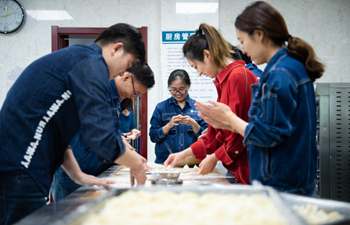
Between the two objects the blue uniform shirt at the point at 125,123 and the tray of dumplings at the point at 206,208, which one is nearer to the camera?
the tray of dumplings at the point at 206,208

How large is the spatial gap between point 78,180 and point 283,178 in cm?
94

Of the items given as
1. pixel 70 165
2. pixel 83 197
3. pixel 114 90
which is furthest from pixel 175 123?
pixel 83 197

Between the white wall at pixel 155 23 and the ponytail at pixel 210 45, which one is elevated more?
the white wall at pixel 155 23

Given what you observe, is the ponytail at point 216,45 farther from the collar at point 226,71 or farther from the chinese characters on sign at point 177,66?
the chinese characters on sign at point 177,66

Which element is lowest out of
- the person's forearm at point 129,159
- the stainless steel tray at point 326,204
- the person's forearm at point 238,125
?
the stainless steel tray at point 326,204

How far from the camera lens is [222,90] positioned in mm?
2240

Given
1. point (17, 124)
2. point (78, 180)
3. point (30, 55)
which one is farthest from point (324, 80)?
point (17, 124)

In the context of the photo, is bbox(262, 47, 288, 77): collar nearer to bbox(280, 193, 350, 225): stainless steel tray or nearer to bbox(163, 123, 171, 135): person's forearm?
bbox(280, 193, 350, 225): stainless steel tray

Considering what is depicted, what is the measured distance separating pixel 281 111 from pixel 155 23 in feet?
12.1

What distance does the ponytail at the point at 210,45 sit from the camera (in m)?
2.27

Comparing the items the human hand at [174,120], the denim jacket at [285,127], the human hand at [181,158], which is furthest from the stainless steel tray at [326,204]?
the human hand at [174,120]

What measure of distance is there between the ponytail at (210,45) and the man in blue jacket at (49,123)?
30.2 inches

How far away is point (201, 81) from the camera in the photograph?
487cm

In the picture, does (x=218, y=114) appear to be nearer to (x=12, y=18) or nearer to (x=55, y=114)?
(x=55, y=114)
